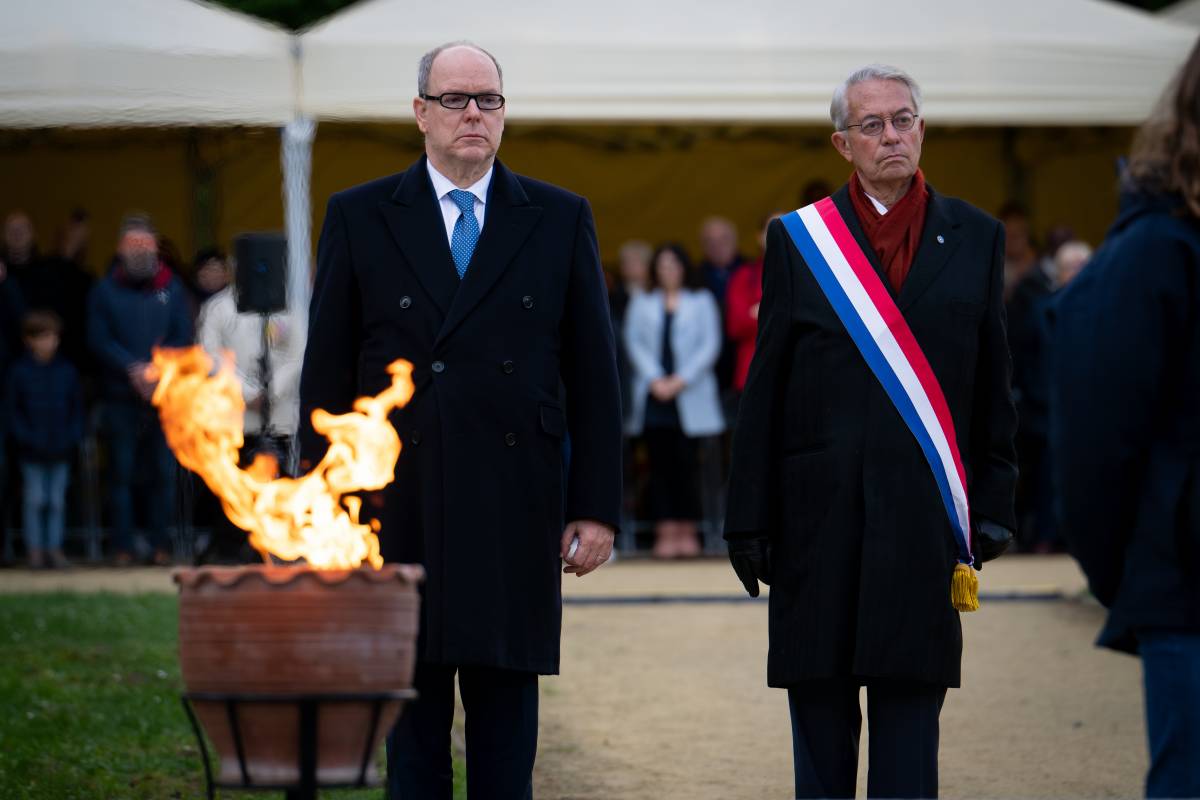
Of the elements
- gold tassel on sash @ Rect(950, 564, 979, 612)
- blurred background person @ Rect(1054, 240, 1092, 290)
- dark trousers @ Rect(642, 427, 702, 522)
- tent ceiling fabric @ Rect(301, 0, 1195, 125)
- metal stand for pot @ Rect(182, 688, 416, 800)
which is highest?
tent ceiling fabric @ Rect(301, 0, 1195, 125)

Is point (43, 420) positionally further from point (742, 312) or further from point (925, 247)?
point (925, 247)

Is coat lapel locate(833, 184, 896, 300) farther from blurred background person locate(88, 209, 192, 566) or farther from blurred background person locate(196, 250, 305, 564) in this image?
blurred background person locate(88, 209, 192, 566)

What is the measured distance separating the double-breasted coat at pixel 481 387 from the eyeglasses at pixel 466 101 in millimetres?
201

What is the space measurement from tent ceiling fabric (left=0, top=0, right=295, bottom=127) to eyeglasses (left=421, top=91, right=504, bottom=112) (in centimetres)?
735

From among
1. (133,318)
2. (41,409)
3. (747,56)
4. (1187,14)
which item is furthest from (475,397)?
(1187,14)

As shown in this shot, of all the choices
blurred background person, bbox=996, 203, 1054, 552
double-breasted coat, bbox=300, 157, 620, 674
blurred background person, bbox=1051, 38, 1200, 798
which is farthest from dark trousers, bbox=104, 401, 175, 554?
blurred background person, bbox=1051, 38, 1200, 798

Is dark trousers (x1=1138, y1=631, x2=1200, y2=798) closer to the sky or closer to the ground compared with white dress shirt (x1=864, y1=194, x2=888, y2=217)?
closer to the ground

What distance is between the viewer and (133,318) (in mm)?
13453

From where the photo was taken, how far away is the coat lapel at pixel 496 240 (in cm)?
468

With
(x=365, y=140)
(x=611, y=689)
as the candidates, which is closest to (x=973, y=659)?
(x=611, y=689)

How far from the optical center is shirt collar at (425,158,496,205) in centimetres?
485

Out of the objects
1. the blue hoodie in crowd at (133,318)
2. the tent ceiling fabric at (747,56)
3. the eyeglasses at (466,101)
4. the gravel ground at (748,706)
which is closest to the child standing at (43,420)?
the blue hoodie in crowd at (133,318)

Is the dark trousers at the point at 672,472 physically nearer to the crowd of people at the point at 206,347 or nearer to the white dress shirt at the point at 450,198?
the crowd of people at the point at 206,347

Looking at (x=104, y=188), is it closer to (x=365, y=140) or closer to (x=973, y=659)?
(x=365, y=140)
